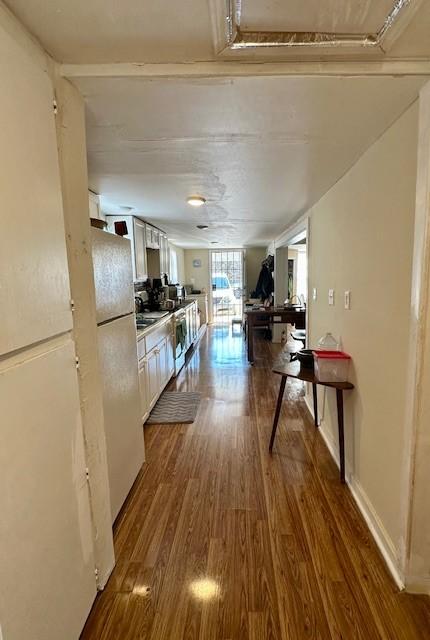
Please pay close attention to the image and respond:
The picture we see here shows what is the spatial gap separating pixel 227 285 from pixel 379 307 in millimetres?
7477

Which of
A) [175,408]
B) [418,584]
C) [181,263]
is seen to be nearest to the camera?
[418,584]

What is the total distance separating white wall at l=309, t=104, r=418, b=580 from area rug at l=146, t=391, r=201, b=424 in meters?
1.62

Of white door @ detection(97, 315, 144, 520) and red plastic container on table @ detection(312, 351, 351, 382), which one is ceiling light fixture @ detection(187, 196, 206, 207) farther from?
red plastic container on table @ detection(312, 351, 351, 382)

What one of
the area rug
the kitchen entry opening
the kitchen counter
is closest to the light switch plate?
the kitchen counter

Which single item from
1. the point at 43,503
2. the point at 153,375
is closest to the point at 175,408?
the point at 153,375

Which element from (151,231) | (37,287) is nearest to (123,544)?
(37,287)

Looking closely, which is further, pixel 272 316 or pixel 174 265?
pixel 174 265

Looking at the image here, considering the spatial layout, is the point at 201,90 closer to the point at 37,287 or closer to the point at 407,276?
the point at 37,287

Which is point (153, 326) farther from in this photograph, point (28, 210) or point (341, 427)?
point (28, 210)

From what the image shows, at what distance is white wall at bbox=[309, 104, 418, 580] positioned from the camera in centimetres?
140

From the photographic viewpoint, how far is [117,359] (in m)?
1.87

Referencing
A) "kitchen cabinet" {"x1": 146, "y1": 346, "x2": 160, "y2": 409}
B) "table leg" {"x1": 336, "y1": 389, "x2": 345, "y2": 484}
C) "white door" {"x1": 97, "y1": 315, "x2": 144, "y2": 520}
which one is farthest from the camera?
"kitchen cabinet" {"x1": 146, "y1": 346, "x2": 160, "y2": 409}

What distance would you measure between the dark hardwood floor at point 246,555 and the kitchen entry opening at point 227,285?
Result: 6.39 m

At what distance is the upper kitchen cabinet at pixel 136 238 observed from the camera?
3504 millimetres
